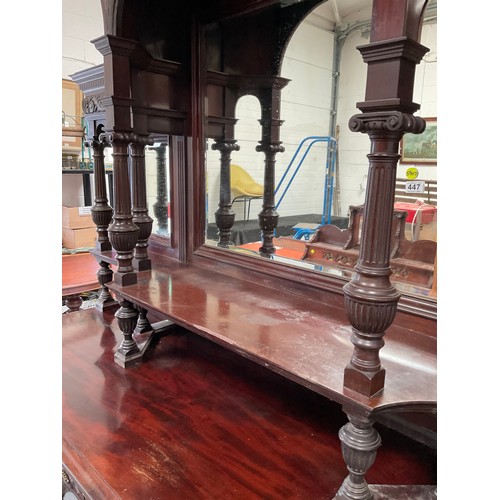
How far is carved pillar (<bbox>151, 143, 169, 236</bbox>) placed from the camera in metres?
1.66

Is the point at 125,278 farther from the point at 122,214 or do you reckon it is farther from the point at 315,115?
the point at 315,115

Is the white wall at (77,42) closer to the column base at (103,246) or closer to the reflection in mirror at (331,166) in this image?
the column base at (103,246)

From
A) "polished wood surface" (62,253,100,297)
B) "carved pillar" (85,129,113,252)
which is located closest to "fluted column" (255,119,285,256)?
"carved pillar" (85,129,113,252)

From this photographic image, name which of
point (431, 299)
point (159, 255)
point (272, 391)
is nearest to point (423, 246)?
point (431, 299)

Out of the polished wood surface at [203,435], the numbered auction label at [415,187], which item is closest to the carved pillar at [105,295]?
the polished wood surface at [203,435]

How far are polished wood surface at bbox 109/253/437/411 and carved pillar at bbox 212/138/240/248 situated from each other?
149mm

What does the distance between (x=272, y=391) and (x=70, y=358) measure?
2.10ft

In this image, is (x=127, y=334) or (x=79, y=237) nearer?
(x=127, y=334)

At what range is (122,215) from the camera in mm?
1268

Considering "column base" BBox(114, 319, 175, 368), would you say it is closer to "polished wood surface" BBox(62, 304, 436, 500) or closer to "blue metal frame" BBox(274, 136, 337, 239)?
"polished wood surface" BBox(62, 304, 436, 500)

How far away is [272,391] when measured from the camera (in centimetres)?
117

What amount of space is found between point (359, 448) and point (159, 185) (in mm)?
1248

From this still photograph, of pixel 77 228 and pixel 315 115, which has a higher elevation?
pixel 315 115

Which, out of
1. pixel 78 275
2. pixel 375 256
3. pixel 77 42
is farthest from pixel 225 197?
pixel 77 42
